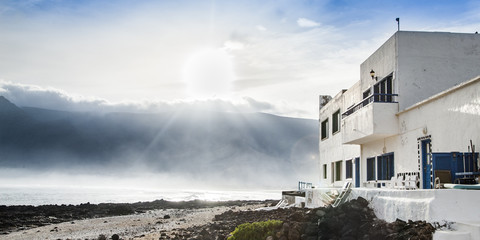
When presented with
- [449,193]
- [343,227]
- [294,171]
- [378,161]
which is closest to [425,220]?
[449,193]

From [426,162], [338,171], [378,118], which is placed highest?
[378,118]

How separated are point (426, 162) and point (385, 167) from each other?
12.3 feet

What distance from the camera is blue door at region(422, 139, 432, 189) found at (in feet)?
47.3

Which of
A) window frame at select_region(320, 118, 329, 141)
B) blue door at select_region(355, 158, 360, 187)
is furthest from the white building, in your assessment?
window frame at select_region(320, 118, 329, 141)

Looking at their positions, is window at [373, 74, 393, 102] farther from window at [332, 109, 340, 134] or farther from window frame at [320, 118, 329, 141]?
window frame at [320, 118, 329, 141]

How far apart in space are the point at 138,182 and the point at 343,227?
150m


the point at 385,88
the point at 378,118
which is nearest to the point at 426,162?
the point at 378,118

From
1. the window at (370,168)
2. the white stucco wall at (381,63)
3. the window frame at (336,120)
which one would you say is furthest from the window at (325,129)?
the white stucco wall at (381,63)

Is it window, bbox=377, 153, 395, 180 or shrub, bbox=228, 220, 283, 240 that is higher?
window, bbox=377, 153, 395, 180

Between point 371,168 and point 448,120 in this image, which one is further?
point 371,168

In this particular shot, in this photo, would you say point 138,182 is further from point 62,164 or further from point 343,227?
point 343,227

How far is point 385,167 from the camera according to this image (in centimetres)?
1872

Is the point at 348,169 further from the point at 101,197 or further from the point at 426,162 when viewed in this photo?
the point at 101,197

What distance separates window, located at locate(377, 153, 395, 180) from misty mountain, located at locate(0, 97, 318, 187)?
488 feet
